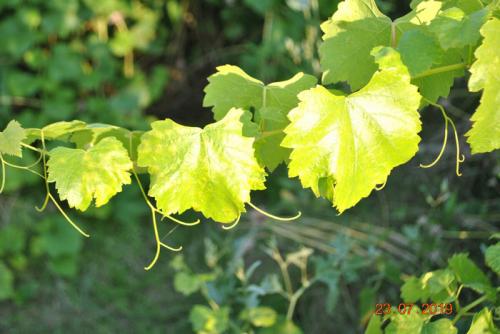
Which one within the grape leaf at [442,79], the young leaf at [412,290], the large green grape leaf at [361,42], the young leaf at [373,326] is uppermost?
the large green grape leaf at [361,42]

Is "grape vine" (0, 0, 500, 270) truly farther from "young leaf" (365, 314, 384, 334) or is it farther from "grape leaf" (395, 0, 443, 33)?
"young leaf" (365, 314, 384, 334)

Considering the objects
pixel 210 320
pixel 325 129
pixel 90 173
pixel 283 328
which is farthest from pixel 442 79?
pixel 283 328

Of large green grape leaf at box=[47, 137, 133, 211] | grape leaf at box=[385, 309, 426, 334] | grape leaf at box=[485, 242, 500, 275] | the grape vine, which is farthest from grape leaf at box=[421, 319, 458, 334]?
large green grape leaf at box=[47, 137, 133, 211]

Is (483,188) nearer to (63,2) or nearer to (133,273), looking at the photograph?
(133,273)

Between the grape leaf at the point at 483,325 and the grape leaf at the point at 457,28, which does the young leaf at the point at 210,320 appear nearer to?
the grape leaf at the point at 483,325

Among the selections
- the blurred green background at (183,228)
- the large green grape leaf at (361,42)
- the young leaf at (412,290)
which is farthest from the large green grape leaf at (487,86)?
the blurred green background at (183,228)

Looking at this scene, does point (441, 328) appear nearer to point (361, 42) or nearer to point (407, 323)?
point (407, 323)
